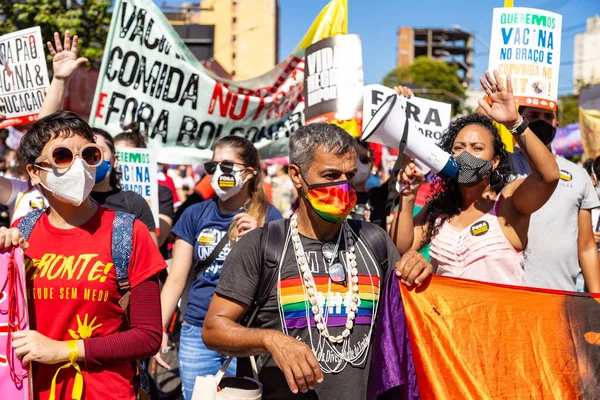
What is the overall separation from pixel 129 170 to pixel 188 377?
181cm

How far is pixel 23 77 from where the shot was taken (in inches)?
204

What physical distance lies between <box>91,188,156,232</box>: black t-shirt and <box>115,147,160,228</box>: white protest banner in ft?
2.93

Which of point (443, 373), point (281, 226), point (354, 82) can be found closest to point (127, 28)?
point (354, 82)

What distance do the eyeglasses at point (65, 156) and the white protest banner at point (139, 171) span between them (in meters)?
2.56

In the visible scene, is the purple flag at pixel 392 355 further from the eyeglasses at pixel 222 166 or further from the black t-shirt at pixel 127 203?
the black t-shirt at pixel 127 203

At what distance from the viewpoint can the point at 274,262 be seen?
265 cm

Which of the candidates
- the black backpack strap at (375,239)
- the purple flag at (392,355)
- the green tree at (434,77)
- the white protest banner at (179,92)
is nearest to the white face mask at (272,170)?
the white protest banner at (179,92)

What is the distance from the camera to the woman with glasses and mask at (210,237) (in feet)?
13.5

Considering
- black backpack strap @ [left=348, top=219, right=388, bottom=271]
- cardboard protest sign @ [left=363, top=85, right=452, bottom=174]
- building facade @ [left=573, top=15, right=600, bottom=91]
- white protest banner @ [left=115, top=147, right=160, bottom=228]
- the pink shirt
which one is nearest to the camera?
black backpack strap @ [left=348, top=219, right=388, bottom=271]

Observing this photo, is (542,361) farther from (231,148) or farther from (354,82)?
(354,82)

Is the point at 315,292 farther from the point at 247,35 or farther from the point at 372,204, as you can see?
the point at 247,35

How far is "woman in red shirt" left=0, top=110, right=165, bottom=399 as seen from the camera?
2.48 metres

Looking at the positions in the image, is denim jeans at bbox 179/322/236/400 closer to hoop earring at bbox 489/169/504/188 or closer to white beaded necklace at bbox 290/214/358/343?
white beaded necklace at bbox 290/214/358/343

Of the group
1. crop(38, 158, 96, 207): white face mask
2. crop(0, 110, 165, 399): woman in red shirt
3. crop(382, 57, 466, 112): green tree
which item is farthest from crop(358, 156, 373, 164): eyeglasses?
crop(382, 57, 466, 112): green tree
